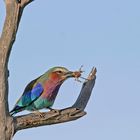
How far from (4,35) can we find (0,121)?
903 millimetres

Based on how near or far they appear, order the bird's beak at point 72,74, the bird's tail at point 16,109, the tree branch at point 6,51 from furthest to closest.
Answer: the bird's tail at point 16,109 < the bird's beak at point 72,74 < the tree branch at point 6,51

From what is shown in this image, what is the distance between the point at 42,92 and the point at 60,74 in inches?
18.9

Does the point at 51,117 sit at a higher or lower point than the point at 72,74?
lower

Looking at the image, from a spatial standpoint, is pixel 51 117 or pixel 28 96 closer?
pixel 51 117

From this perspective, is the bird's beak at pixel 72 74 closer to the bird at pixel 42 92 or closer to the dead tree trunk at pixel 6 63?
the bird at pixel 42 92

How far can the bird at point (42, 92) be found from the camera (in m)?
7.42

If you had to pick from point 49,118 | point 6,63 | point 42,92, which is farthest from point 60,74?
point 6,63

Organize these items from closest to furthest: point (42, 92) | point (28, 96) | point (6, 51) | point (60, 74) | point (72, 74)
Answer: point (6, 51), point (72, 74), point (60, 74), point (28, 96), point (42, 92)

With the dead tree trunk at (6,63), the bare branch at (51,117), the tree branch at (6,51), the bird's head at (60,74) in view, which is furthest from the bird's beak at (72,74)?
the tree branch at (6,51)

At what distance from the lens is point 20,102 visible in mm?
7434

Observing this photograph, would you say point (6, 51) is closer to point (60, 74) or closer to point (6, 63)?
point (6, 63)

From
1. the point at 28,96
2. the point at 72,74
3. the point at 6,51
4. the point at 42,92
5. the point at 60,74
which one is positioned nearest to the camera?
the point at 6,51

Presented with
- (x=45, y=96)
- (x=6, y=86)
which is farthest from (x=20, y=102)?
(x=6, y=86)

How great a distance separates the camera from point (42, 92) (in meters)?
7.68
